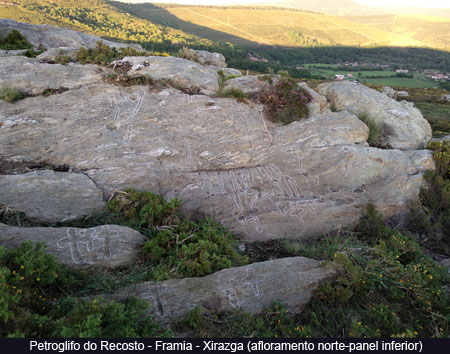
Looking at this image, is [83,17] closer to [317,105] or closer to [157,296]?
[317,105]

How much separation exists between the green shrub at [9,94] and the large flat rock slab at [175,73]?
174 inches

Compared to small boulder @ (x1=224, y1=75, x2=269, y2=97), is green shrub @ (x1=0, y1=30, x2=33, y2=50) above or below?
below

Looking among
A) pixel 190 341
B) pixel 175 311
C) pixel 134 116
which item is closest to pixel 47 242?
pixel 175 311

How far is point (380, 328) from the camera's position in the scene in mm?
5387

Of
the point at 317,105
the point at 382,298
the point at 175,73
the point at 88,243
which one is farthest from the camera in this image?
the point at 175,73

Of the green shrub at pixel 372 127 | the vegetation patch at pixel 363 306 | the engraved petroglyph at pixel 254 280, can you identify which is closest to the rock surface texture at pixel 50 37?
the green shrub at pixel 372 127

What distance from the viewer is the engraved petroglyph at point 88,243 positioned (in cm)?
602

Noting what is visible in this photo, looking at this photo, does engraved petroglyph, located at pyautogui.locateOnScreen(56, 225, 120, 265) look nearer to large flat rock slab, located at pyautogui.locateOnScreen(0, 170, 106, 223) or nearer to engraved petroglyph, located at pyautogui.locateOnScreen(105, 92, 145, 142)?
large flat rock slab, located at pyautogui.locateOnScreen(0, 170, 106, 223)

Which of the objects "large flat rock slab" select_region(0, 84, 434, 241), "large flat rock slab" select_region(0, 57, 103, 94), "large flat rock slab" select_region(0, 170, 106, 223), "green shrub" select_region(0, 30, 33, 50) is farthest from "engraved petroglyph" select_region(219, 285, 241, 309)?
"green shrub" select_region(0, 30, 33, 50)

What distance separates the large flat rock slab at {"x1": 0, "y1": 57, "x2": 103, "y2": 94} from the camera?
1166cm

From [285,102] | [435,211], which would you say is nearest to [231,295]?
[435,211]

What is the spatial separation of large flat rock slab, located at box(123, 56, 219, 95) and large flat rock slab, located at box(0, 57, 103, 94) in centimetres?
175
